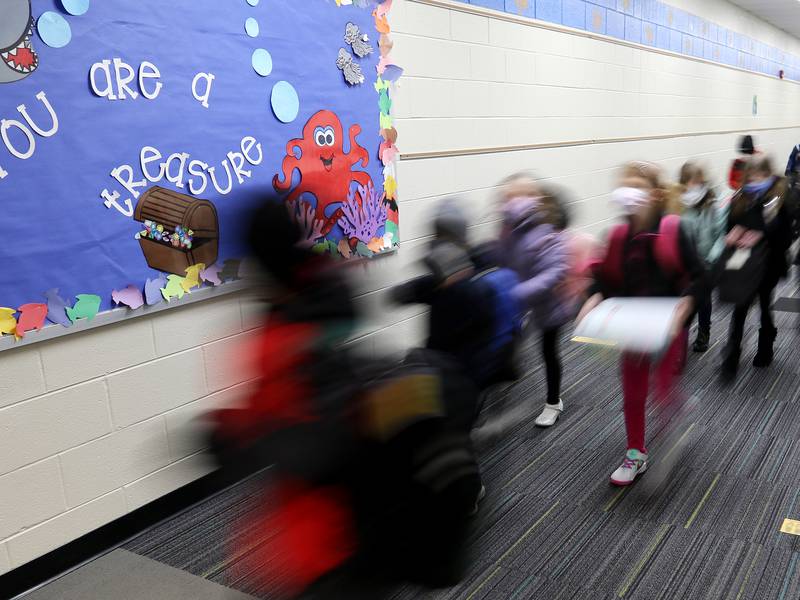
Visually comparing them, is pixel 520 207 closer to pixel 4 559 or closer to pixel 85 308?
pixel 85 308

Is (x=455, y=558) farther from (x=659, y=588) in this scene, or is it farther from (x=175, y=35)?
(x=175, y=35)

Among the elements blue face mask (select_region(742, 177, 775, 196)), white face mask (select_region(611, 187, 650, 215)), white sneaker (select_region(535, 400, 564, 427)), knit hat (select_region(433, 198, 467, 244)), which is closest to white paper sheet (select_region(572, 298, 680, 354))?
white face mask (select_region(611, 187, 650, 215))

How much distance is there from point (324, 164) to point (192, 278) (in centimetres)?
87

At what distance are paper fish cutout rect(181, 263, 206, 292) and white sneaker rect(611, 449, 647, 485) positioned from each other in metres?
1.87

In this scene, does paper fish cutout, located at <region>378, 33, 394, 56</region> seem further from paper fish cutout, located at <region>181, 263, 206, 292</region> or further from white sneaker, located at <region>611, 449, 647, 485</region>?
white sneaker, located at <region>611, 449, 647, 485</region>

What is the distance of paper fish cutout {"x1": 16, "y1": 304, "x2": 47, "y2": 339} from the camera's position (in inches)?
80.1

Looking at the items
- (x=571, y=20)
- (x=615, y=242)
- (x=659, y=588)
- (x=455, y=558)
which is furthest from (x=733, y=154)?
(x=455, y=558)

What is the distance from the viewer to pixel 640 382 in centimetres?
257

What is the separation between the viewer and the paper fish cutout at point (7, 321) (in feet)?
6.53

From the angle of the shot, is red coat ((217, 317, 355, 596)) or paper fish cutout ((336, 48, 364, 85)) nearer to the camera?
red coat ((217, 317, 355, 596))

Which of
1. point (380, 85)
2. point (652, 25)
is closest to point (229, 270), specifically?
point (380, 85)

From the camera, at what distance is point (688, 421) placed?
3.20 metres

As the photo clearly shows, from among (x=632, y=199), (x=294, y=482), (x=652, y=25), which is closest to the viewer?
(x=294, y=482)

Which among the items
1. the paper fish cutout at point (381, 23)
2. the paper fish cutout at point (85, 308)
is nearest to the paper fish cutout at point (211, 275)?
the paper fish cutout at point (85, 308)
